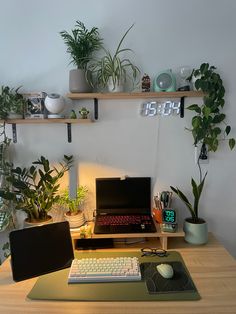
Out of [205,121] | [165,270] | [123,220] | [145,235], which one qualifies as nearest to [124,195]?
[123,220]

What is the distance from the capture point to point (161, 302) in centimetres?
101

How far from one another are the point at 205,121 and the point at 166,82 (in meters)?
0.34

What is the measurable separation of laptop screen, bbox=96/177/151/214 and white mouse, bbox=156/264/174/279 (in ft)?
1.60

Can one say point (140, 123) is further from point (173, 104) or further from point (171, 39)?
point (171, 39)

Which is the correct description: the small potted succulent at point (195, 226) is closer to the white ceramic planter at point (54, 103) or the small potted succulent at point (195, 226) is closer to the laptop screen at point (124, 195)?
the laptop screen at point (124, 195)

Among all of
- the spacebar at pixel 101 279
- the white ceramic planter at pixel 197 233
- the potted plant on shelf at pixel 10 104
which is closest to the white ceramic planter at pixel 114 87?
the potted plant on shelf at pixel 10 104

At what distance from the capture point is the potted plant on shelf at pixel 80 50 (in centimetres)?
156

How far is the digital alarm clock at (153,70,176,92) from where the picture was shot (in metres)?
1.58

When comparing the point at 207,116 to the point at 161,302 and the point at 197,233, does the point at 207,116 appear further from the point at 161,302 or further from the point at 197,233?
the point at 161,302

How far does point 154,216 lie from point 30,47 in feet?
4.47

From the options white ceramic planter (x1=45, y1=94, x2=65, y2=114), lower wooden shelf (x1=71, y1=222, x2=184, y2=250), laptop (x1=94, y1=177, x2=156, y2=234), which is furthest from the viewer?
laptop (x1=94, y1=177, x2=156, y2=234)

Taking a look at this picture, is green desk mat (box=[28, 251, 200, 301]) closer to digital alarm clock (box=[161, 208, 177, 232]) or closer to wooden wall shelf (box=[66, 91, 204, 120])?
digital alarm clock (box=[161, 208, 177, 232])

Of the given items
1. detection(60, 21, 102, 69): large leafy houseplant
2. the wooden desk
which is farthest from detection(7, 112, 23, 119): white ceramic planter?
the wooden desk

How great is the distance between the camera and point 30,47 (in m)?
1.67
